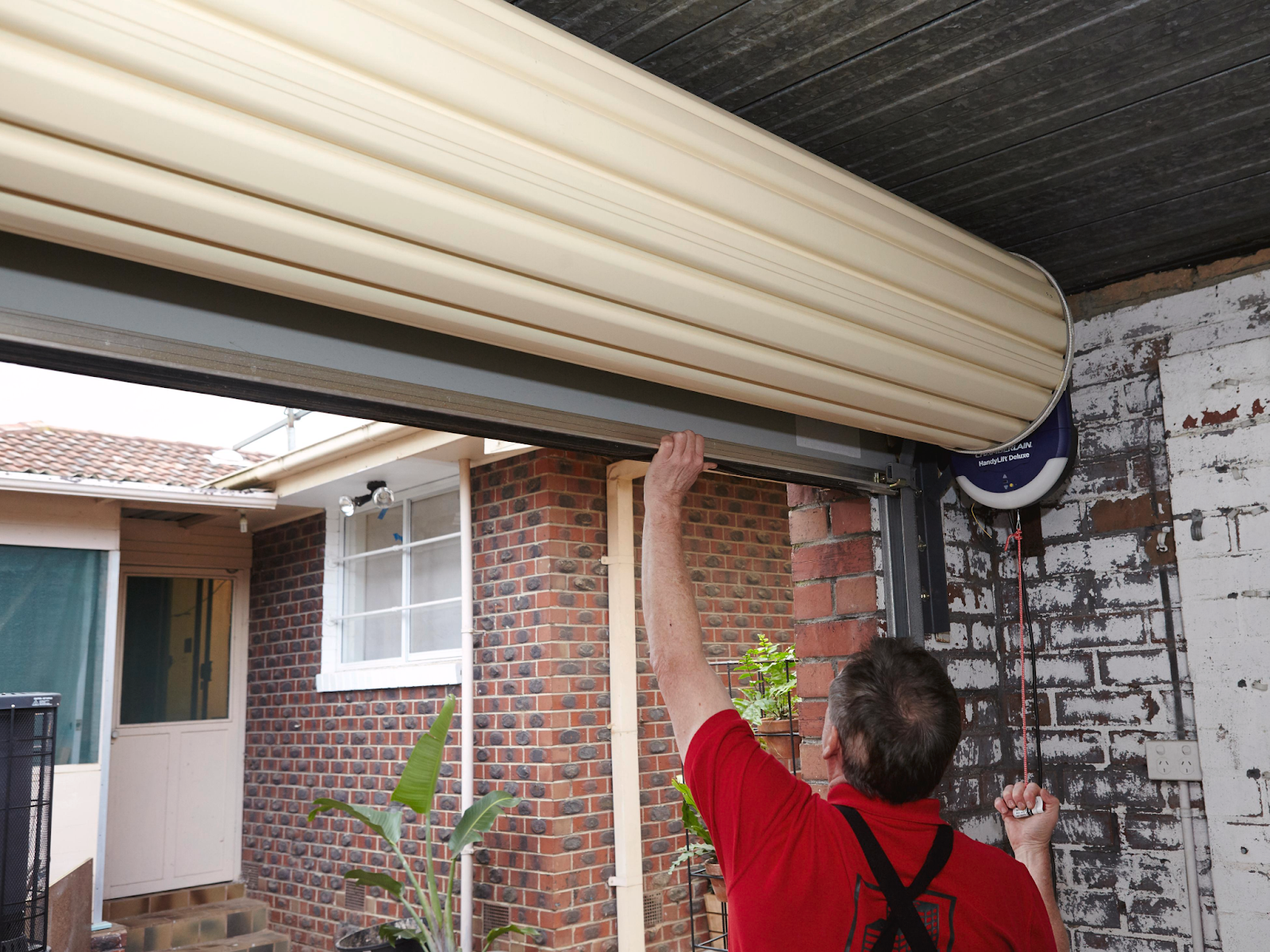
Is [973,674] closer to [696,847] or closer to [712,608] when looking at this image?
[696,847]

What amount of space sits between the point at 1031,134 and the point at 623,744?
4398mm

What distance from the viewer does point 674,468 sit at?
1.99 metres

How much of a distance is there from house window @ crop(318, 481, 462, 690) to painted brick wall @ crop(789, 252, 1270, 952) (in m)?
3.99

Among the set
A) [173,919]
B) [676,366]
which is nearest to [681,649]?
[676,366]

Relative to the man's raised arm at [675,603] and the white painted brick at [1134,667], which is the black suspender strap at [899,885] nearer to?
the man's raised arm at [675,603]

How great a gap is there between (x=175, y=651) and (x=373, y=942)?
350 centimetres

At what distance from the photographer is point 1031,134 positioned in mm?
2053

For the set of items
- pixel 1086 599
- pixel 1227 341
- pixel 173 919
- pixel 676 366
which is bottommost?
pixel 173 919

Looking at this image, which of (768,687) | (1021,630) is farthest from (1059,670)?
(768,687)

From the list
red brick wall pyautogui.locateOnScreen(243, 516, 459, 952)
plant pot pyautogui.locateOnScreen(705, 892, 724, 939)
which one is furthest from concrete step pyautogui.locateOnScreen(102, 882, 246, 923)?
plant pot pyautogui.locateOnScreen(705, 892, 724, 939)

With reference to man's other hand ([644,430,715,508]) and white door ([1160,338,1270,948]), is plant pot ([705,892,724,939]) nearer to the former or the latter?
white door ([1160,338,1270,948])

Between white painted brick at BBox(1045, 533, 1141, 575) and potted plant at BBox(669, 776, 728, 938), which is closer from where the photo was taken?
white painted brick at BBox(1045, 533, 1141, 575)

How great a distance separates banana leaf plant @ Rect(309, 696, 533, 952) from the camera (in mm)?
5246

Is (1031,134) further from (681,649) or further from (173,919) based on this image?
(173,919)
